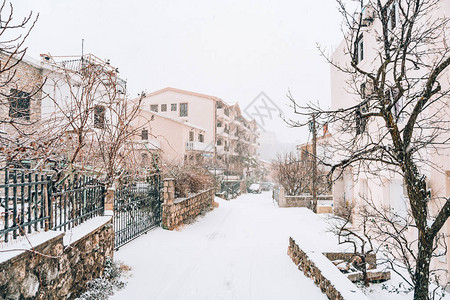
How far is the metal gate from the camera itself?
7656 mm

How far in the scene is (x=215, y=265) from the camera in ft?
22.7

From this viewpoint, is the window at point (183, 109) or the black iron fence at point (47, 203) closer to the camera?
the black iron fence at point (47, 203)

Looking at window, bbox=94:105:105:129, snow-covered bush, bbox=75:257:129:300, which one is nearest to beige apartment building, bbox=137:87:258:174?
window, bbox=94:105:105:129

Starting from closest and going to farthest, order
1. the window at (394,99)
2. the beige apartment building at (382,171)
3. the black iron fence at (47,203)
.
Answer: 1. the black iron fence at (47,203)
2. the window at (394,99)
3. the beige apartment building at (382,171)

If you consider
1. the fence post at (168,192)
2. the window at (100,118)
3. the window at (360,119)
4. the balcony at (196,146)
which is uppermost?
the balcony at (196,146)

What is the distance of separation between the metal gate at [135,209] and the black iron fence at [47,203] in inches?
72.5

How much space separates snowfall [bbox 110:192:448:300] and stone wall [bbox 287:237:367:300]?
0.18m

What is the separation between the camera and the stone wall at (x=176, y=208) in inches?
396

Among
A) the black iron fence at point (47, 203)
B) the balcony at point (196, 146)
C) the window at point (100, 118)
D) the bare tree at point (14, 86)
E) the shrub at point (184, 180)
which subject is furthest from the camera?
the balcony at point (196, 146)

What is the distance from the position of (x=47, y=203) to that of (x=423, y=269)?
584cm

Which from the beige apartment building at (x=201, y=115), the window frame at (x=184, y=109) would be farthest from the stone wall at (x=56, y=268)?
the window frame at (x=184, y=109)

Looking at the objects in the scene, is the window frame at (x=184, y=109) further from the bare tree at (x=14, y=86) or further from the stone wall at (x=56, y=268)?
the bare tree at (x=14, y=86)

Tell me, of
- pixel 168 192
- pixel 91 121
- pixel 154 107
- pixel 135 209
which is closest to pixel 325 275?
pixel 91 121

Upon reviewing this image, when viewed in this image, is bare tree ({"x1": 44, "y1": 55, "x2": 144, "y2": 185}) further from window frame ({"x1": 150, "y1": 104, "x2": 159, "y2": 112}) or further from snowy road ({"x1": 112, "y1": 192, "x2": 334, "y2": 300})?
window frame ({"x1": 150, "y1": 104, "x2": 159, "y2": 112})
